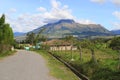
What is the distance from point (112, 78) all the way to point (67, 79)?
615 centimetres

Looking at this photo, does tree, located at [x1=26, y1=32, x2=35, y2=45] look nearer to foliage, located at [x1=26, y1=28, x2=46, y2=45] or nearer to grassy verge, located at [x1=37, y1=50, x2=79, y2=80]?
foliage, located at [x1=26, y1=28, x2=46, y2=45]

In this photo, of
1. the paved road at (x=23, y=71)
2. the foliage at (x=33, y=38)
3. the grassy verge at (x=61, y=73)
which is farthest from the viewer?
the foliage at (x=33, y=38)

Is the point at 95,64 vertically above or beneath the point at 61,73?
above

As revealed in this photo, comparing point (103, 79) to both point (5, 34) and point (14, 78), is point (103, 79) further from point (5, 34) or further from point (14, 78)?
point (5, 34)

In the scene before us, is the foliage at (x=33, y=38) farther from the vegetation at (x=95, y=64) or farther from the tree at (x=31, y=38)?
the vegetation at (x=95, y=64)

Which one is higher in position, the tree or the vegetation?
the tree

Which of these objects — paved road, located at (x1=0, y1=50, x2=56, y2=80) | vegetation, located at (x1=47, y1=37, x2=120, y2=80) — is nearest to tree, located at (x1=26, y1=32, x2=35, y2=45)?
vegetation, located at (x1=47, y1=37, x2=120, y2=80)

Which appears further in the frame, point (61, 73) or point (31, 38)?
point (31, 38)

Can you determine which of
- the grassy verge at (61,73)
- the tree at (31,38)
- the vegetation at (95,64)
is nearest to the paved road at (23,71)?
the grassy verge at (61,73)

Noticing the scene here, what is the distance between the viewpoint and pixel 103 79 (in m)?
12.7

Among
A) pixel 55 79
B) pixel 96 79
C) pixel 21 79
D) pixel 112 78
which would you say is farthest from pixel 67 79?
pixel 112 78

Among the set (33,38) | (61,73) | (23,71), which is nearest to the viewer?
(61,73)

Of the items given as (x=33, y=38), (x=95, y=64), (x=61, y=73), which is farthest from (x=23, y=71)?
(x=33, y=38)

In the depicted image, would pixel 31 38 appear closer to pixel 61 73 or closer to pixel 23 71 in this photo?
pixel 23 71
